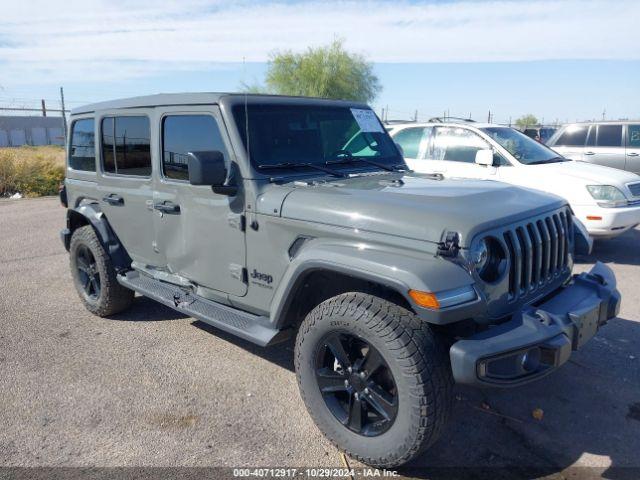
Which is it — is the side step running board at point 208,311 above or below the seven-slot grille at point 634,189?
below

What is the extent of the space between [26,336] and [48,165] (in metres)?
11.5

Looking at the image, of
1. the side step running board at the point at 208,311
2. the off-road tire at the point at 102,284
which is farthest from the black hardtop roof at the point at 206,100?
the side step running board at the point at 208,311

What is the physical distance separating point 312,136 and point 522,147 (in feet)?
15.5

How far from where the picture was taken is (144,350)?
4.29 m

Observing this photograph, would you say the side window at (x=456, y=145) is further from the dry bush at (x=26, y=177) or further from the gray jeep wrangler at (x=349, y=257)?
the dry bush at (x=26, y=177)

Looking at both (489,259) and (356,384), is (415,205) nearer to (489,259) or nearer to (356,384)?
(489,259)

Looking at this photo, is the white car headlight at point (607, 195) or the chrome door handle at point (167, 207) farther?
the white car headlight at point (607, 195)

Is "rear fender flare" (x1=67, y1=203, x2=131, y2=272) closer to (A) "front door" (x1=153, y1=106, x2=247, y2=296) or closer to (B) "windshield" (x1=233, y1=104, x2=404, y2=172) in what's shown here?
(A) "front door" (x1=153, y1=106, x2=247, y2=296)

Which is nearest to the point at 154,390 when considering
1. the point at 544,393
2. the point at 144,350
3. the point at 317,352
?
the point at 144,350

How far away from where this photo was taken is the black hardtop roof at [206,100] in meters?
3.61

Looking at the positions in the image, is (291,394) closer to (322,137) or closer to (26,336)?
(322,137)

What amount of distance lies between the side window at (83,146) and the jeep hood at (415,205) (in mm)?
2504

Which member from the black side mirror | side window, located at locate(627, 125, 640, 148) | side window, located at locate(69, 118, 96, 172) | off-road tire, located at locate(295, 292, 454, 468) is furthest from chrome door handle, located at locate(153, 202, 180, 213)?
side window, located at locate(627, 125, 640, 148)

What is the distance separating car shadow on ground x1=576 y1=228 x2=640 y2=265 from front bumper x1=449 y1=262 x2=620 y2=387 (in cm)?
388
